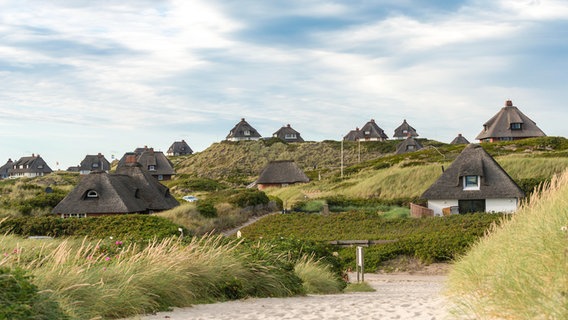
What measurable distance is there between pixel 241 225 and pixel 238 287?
1176 inches

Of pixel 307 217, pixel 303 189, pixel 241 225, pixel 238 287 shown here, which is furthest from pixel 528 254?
pixel 303 189

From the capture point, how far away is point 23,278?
26.3 ft

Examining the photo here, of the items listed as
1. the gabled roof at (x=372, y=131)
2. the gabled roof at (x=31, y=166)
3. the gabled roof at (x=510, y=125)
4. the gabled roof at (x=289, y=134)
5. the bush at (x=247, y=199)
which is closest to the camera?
the bush at (x=247, y=199)

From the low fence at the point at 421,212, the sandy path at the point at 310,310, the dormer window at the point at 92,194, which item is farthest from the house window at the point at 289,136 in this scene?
the sandy path at the point at 310,310

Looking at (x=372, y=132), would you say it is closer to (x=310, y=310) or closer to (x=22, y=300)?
(x=310, y=310)

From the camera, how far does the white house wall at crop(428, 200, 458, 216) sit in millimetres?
40125

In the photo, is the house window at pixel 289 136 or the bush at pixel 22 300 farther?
the house window at pixel 289 136

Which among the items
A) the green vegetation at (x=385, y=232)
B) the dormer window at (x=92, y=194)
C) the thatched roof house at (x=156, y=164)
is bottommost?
the green vegetation at (x=385, y=232)

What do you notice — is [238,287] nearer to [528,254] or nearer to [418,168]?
[528,254]

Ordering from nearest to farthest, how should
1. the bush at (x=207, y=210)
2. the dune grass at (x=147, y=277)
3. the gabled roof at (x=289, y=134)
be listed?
the dune grass at (x=147, y=277) → the bush at (x=207, y=210) → the gabled roof at (x=289, y=134)

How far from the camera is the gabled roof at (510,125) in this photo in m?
83.2

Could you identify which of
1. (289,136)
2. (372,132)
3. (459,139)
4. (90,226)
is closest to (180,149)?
(289,136)

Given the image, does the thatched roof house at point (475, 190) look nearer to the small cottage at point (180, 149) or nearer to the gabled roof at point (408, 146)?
the gabled roof at point (408, 146)

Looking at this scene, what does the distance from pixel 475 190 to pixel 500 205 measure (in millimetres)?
1766
